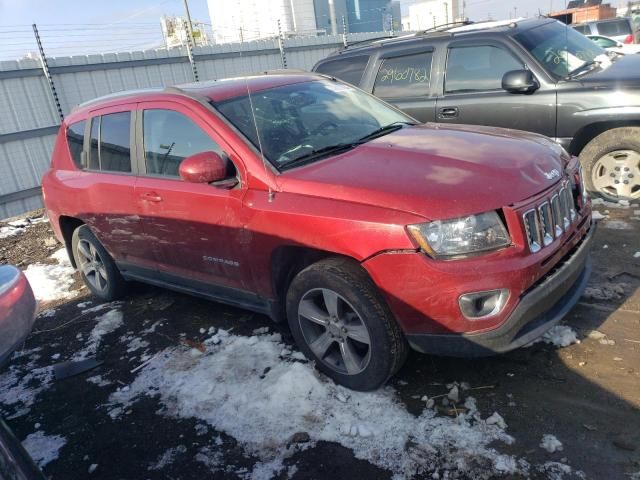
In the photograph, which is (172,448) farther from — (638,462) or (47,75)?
(47,75)

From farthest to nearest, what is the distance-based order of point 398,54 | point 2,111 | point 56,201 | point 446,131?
point 2,111
point 398,54
point 56,201
point 446,131

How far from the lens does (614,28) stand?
18266mm

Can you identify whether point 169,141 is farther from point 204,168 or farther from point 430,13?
point 430,13

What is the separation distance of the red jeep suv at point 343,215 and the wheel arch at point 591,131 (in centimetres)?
205

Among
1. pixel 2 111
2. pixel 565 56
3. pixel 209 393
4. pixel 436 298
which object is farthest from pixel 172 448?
pixel 2 111

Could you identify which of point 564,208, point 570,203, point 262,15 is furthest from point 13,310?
point 262,15

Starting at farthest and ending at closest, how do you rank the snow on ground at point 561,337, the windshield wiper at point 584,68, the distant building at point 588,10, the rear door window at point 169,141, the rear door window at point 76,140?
the distant building at point 588,10
the windshield wiper at point 584,68
the rear door window at point 76,140
the rear door window at point 169,141
the snow on ground at point 561,337

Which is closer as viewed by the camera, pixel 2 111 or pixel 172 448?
pixel 172 448

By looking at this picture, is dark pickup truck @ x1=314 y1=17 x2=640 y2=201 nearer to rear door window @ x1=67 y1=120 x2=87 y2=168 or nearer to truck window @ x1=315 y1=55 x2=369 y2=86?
truck window @ x1=315 y1=55 x2=369 y2=86

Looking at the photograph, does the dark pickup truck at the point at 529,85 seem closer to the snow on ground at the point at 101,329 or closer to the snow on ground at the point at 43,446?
the snow on ground at the point at 101,329

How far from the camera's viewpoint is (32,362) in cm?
411

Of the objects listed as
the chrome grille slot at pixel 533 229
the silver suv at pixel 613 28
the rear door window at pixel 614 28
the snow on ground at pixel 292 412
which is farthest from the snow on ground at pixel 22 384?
the rear door window at pixel 614 28

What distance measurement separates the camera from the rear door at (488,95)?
5.29m

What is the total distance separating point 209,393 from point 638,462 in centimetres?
230
